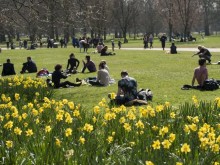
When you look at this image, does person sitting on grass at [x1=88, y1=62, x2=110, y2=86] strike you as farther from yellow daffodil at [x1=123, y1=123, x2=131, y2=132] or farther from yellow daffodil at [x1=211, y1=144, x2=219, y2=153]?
yellow daffodil at [x1=211, y1=144, x2=219, y2=153]

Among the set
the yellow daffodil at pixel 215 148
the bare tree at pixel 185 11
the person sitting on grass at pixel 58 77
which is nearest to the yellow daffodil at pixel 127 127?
the yellow daffodil at pixel 215 148

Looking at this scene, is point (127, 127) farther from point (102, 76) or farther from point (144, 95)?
point (102, 76)

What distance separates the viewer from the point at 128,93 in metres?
10.9

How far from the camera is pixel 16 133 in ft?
19.5

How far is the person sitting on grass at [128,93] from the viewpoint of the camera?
35.3 ft

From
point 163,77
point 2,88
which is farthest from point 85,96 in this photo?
point 163,77

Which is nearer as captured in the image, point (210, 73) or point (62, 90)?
point (62, 90)

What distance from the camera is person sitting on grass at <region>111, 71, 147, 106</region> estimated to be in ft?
35.3

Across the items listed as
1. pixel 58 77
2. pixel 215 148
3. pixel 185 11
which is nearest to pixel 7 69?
pixel 58 77

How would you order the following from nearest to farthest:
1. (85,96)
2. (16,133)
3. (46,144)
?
(46,144)
(16,133)
(85,96)

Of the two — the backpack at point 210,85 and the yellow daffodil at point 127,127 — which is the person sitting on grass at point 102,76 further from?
the yellow daffodil at point 127,127

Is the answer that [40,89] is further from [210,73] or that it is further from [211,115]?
[210,73]

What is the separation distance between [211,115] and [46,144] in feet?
10.6

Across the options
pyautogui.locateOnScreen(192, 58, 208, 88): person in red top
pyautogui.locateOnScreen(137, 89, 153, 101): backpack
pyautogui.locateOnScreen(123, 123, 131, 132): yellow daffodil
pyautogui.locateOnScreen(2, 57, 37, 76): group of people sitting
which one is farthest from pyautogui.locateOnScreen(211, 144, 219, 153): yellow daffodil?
pyautogui.locateOnScreen(2, 57, 37, 76): group of people sitting
